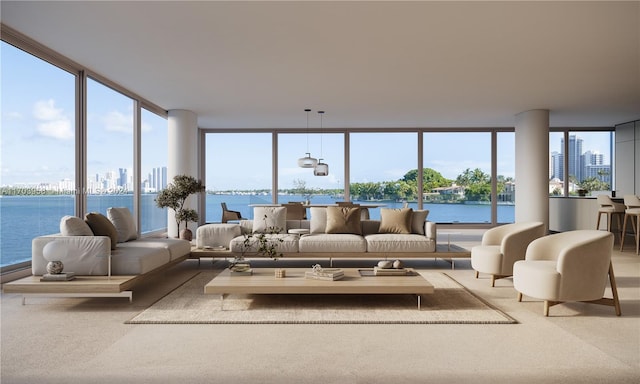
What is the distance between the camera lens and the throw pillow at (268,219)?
7.15m

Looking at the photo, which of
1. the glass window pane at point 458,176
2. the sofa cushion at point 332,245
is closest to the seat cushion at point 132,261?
the sofa cushion at point 332,245

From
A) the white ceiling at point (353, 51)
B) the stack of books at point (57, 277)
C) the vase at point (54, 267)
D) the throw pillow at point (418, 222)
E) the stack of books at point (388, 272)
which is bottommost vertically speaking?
the stack of books at point (388, 272)

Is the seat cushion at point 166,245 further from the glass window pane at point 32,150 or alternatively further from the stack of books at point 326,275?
the stack of books at point 326,275

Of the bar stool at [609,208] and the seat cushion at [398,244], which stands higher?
the bar stool at [609,208]

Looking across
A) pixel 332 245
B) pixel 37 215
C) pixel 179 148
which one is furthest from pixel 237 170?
pixel 332 245

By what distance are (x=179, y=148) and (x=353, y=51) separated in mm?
5423

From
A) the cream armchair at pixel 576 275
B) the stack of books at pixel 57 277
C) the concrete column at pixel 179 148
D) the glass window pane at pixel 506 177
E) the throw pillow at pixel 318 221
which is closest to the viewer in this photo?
the cream armchair at pixel 576 275

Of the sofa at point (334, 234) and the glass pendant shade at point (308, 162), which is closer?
the sofa at point (334, 234)

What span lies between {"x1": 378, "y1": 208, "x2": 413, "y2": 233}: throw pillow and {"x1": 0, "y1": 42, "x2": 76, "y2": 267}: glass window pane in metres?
4.40

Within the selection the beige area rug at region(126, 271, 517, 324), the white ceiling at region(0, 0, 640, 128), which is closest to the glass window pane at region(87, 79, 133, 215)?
the white ceiling at region(0, 0, 640, 128)

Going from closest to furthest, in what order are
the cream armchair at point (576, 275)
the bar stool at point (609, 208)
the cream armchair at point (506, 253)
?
the cream armchair at point (576, 275), the cream armchair at point (506, 253), the bar stool at point (609, 208)

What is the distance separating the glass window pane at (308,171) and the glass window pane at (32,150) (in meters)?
6.95

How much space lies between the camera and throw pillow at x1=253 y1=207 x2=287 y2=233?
23.5 feet

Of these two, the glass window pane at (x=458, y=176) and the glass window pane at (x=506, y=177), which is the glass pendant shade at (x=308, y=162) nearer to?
the glass window pane at (x=458, y=176)
